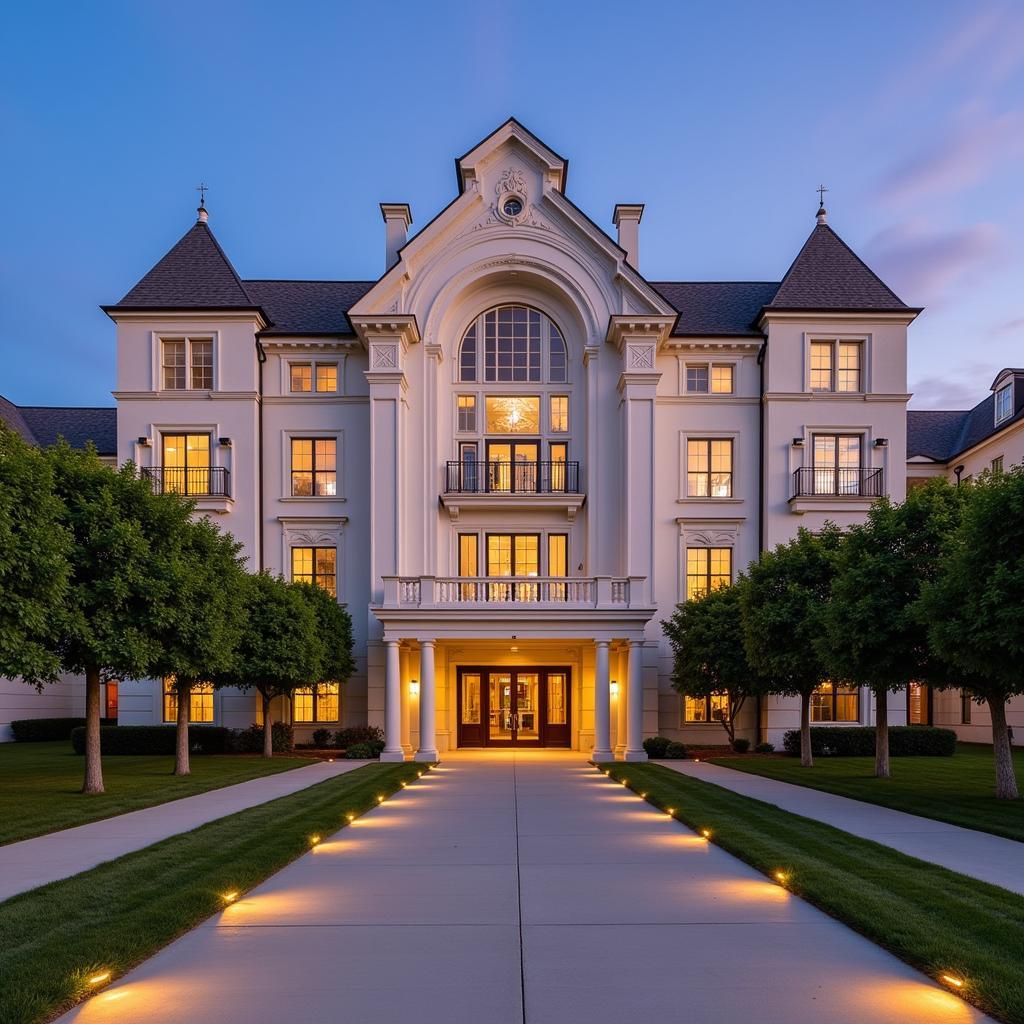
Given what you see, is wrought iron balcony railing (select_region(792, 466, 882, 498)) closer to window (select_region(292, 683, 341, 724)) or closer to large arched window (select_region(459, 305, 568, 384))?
large arched window (select_region(459, 305, 568, 384))

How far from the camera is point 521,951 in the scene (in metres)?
7.08

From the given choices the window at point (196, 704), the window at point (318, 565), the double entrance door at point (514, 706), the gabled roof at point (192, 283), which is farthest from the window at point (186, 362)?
the double entrance door at point (514, 706)

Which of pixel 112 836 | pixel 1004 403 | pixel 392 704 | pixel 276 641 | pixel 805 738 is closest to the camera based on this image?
pixel 112 836

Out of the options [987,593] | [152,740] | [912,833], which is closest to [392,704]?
[152,740]

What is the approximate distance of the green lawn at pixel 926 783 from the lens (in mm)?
14812

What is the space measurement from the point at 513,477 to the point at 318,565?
25.6ft

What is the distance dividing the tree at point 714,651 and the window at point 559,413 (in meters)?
8.24

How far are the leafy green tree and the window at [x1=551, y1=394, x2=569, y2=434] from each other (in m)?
20.5

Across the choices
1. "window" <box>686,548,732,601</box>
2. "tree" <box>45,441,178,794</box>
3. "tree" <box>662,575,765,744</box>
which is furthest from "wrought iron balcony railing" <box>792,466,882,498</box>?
"tree" <box>45,441,178,794</box>

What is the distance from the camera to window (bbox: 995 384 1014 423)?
36438mm

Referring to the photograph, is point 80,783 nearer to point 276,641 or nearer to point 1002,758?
point 276,641

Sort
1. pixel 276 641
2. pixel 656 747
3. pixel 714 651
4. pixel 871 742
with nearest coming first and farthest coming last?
pixel 276 641
pixel 714 651
pixel 656 747
pixel 871 742

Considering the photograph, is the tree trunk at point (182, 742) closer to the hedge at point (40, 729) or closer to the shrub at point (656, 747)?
the shrub at point (656, 747)

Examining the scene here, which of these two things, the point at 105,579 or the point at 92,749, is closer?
the point at 105,579
